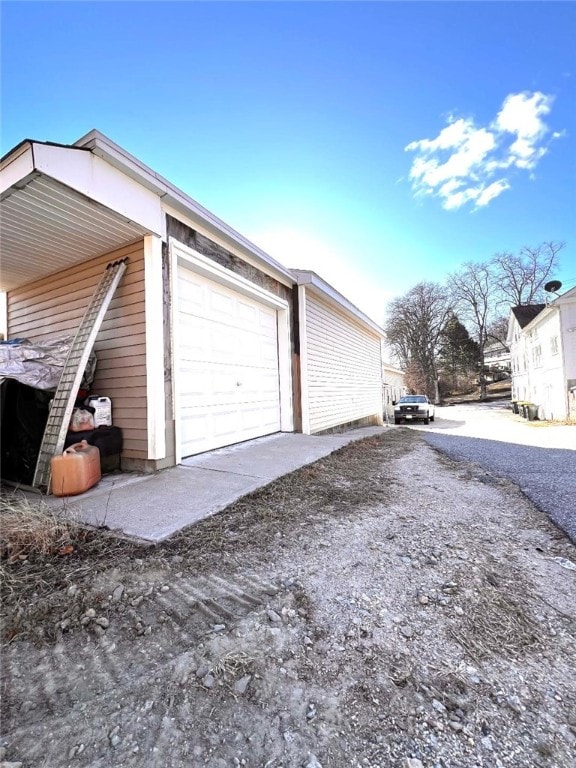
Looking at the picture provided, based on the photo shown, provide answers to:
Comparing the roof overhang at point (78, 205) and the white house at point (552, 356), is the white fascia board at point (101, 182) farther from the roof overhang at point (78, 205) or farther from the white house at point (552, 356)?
the white house at point (552, 356)

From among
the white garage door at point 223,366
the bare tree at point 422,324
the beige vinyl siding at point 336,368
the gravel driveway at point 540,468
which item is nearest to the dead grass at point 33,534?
the white garage door at point 223,366

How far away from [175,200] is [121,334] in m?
1.81

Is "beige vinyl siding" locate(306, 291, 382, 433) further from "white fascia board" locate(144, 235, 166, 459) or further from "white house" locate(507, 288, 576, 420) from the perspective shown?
"white house" locate(507, 288, 576, 420)

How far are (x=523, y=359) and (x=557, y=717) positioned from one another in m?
24.8

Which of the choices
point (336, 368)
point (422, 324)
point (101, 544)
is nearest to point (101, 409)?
point (101, 544)

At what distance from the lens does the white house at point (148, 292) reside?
10.8ft

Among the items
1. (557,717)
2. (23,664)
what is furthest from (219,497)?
(557,717)

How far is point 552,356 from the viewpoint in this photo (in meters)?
15.2

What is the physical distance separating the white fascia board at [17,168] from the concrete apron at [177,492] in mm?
2851

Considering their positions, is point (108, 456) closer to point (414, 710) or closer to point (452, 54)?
point (414, 710)

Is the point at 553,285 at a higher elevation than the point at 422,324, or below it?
below

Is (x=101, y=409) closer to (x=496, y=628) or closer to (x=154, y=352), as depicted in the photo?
(x=154, y=352)

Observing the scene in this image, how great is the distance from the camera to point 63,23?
3.89 m

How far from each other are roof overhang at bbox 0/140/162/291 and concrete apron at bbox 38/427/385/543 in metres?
2.88
